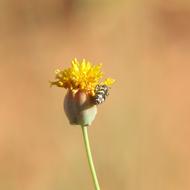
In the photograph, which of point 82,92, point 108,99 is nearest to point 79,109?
point 82,92

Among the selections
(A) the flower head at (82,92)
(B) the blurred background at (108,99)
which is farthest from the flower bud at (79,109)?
(B) the blurred background at (108,99)

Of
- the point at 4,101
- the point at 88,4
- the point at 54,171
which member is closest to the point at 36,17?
the point at 88,4

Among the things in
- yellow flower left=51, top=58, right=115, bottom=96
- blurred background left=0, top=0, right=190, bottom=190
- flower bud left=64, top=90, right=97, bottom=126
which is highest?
blurred background left=0, top=0, right=190, bottom=190

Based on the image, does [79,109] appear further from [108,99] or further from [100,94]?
[108,99]

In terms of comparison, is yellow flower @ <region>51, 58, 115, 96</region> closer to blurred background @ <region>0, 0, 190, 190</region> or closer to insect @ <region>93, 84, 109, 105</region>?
insect @ <region>93, 84, 109, 105</region>

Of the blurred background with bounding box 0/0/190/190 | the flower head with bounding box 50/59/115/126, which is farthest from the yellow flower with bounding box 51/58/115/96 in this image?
the blurred background with bounding box 0/0/190/190

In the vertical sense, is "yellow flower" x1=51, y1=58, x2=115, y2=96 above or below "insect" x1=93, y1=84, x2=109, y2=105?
above

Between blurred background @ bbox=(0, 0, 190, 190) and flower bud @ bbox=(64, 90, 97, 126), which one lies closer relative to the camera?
flower bud @ bbox=(64, 90, 97, 126)
